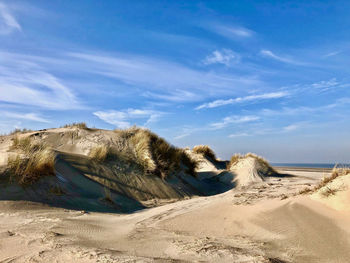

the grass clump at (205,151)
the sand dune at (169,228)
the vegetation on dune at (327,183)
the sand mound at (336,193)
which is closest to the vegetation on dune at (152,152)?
the sand dune at (169,228)

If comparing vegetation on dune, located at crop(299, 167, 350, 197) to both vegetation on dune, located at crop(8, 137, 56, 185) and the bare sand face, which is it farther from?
vegetation on dune, located at crop(8, 137, 56, 185)

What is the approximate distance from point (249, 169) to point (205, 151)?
18.0 feet

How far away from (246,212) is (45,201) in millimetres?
3986

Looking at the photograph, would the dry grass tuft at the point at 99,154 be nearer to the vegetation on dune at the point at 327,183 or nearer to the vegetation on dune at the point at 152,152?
the vegetation on dune at the point at 152,152

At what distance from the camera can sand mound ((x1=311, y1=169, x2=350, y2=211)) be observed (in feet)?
13.2

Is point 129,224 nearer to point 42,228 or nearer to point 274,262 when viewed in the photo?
point 42,228

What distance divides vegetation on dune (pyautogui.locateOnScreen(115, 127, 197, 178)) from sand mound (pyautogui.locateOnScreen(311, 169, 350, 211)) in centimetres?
568

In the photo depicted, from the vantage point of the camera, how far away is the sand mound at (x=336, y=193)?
13.2 feet

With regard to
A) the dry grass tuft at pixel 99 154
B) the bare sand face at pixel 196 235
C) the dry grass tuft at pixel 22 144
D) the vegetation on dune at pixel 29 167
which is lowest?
the bare sand face at pixel 196 235

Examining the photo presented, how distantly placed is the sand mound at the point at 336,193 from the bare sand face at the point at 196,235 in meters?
0.09

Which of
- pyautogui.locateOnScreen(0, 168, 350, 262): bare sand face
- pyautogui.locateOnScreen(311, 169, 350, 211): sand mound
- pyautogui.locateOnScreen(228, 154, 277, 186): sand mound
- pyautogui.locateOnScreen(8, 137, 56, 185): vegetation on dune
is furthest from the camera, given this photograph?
pyautogui.locateOnScreen(228, 154, 277, 186): sand mound

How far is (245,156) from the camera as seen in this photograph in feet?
52.9

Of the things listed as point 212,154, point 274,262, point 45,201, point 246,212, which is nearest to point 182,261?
point 274,262

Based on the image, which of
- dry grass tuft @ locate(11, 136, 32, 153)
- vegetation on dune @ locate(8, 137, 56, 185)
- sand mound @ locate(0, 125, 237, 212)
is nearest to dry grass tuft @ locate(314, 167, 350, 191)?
sand mound @ locate(0, 125, 237, 212)
